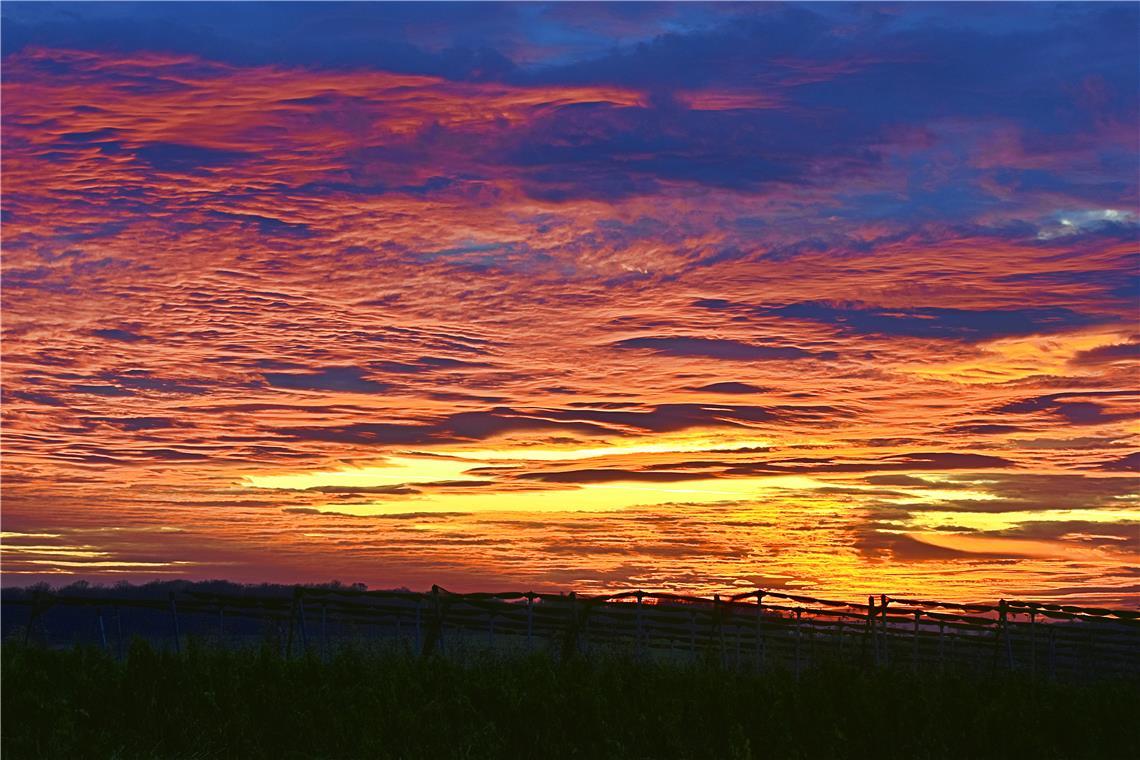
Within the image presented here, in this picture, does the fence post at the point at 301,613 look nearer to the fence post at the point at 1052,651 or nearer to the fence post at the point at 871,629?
the fence post at the point at 871,629

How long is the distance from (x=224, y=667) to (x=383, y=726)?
3.59m

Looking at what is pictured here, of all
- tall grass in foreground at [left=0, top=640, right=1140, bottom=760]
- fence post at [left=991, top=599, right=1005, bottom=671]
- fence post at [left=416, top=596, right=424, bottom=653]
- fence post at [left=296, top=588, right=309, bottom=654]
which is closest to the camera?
tall grass in foreground at [left=0, top=640, right=1140, bottom=760]

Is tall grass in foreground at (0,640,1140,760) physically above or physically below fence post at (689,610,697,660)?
below

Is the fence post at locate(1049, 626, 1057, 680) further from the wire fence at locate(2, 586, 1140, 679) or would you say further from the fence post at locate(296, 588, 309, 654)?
the fence post at locate(296, 588, 309, 654)

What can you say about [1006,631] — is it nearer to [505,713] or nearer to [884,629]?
[884,629]

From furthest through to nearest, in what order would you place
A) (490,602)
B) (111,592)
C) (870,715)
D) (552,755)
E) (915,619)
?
(111,592) < (915,619) < (490,602) < (870,715) < (552,755)

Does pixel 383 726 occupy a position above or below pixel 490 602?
below

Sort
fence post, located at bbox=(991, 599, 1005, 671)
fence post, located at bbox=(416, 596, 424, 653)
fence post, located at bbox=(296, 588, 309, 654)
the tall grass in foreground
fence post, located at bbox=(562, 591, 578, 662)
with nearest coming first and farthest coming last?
the tall grass in foreground, fence post, located at bbox=(562, 591, 578, 662), fence post, located at bbox=(296, 588, 309, 654), fence post, located at bbox=(416, 596, 424, 653), fence post, located at bbox=(991, 599, 1005, 671)

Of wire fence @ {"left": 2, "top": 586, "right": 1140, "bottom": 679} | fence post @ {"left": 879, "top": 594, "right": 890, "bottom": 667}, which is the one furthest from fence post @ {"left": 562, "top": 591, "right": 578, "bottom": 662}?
fence post @ {"left": 879, "top": 594, "right": 890, "bottom": 667}

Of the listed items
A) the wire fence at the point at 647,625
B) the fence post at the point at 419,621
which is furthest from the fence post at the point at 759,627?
the fence post at the point at 419,621

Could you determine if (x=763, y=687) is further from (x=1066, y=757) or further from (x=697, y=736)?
(x=1066, y=757)

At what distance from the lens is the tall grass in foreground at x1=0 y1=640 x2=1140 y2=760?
17.7m

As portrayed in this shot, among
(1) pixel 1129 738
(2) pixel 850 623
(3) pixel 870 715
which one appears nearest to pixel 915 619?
(2) pixel 850 623

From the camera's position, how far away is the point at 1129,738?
21109mm
